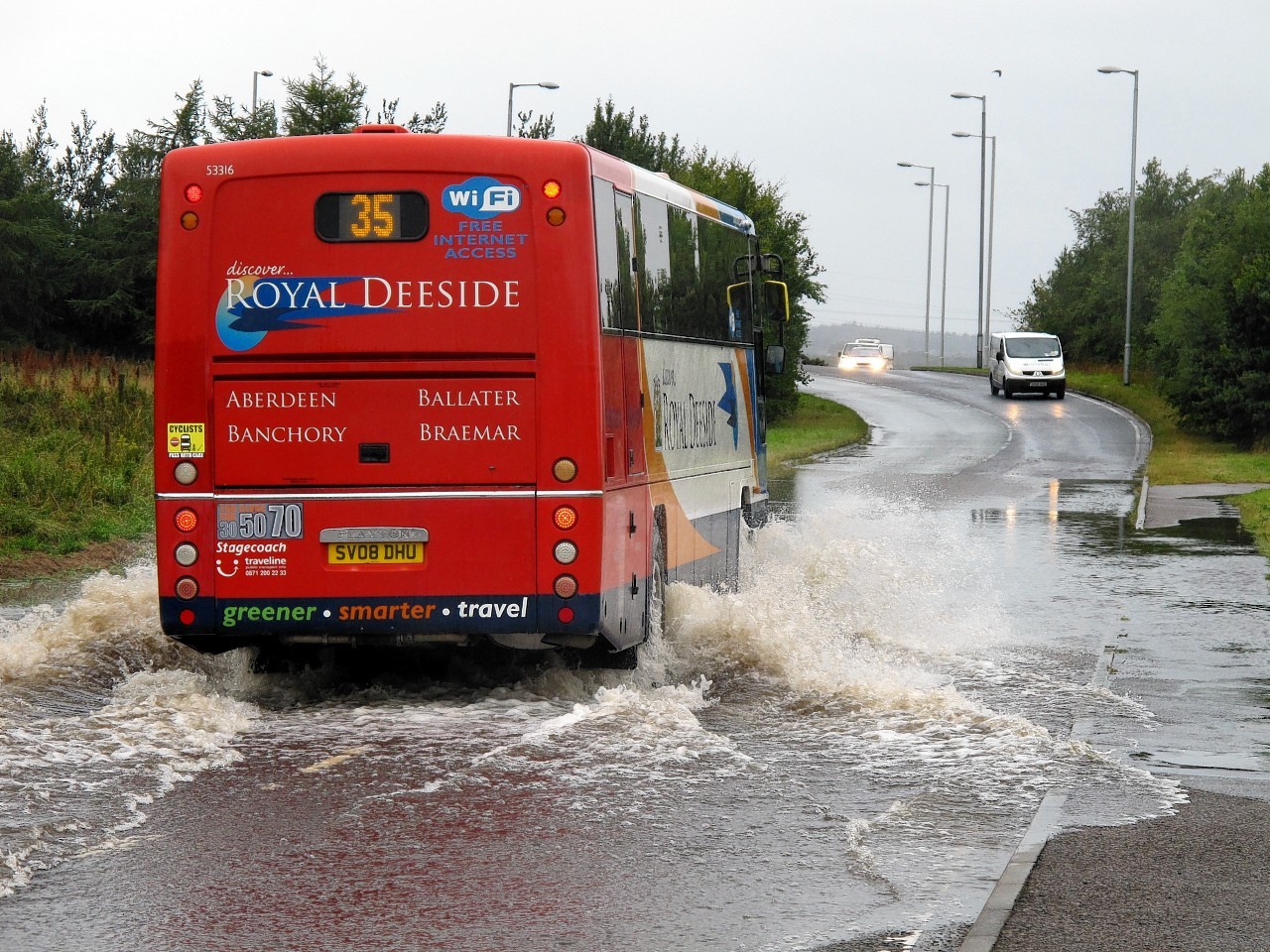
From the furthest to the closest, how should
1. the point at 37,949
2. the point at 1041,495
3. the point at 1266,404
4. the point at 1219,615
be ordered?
the point at 1266,404 → the point at 1041,495 → the point at 1219,615 → the point at 37,949

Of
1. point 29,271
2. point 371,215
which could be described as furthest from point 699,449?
point 29,271

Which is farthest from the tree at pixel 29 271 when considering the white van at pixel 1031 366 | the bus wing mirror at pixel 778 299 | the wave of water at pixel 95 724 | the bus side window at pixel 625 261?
the bus side window at pixel 625 261

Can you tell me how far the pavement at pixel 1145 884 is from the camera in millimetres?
5605

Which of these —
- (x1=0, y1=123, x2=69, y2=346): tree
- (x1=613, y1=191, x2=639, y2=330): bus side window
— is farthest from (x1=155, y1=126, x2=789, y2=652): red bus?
(x1=0, y1=123, x2=69, y2=346): tree

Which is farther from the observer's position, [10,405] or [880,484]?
[880,484]

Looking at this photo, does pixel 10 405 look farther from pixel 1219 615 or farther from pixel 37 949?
pixel 37 949

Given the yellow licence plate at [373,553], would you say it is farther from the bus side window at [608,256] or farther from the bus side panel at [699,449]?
the bus side panel at [699,449]

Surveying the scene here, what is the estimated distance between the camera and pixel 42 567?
655 inches

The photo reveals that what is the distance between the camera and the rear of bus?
9.38 metres

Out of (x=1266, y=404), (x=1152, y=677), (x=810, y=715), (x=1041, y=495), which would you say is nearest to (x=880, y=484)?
(x=1041, y=495)

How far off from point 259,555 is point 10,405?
16.6 metres

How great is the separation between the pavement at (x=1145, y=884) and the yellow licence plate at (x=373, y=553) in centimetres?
362

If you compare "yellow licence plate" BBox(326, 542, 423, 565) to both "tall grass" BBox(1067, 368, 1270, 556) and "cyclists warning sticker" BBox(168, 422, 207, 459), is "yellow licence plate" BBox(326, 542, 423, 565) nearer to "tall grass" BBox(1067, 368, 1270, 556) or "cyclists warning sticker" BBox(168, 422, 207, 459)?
"cyclists warning sticker" BBox(168, 422, 207, 459)

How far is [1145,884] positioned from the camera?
6.29 meters
